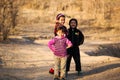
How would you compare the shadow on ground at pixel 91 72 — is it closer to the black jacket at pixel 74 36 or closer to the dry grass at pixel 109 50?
the black jacket at pixel 74 36

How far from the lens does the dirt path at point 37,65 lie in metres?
10.4

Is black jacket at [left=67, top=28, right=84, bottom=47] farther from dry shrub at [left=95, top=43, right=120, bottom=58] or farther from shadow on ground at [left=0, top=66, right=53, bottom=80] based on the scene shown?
dry shrub at [left=95, top=43, right=120, bottom=58]

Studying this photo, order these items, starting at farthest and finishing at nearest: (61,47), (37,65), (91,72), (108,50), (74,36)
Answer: (108,50) → (37,65) → (91,72) → (74,36) → (61,47)

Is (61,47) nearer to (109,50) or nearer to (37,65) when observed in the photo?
(37,65)

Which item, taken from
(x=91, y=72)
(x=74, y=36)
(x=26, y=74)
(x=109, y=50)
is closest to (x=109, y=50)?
(x=109, y=50)

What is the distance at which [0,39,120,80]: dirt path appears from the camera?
10.4 meters

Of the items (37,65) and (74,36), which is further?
(37,65)

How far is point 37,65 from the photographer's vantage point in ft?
41.8

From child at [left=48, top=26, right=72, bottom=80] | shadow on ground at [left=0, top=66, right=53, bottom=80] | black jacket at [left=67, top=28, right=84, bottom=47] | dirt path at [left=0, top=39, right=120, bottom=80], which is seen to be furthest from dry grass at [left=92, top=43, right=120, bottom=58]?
child at [left=48, top=26, right=72, bottom=80]

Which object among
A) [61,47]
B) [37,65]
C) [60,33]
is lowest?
[37,65]

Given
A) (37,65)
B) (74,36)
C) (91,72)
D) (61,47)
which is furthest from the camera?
(37,65)

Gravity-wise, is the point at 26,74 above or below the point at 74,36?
below

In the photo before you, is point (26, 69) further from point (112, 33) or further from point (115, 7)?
point (115, 7)

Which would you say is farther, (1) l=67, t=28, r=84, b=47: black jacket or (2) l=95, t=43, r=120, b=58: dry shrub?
(2) l=95, t=43, r=120, b=58: dry shrub
